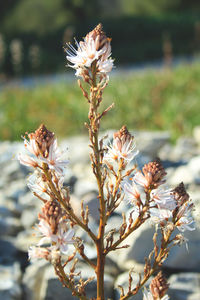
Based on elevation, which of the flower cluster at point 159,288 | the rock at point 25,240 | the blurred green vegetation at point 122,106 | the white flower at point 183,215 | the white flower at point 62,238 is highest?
the blurred green vegetation at point 122,106

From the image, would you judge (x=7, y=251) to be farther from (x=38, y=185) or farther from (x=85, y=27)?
(x=85, y=27)

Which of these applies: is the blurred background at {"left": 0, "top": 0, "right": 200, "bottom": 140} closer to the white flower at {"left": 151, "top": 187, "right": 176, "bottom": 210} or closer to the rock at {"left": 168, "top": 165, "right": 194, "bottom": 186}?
the rock at {"left": 168, "top": 165, "right": 194, "bottom": 186}

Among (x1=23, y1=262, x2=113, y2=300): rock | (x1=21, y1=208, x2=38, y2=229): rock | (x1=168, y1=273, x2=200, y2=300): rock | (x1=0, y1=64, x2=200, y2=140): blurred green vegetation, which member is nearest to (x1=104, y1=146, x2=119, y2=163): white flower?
(x1=23, y1=262, x2=113, y2=300): rock

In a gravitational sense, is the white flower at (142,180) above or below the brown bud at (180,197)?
above

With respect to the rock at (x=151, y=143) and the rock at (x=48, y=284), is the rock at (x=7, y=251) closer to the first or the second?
the rock at (x=48, y=284)

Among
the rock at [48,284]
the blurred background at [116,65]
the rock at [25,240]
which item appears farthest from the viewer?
the blurred background at [116,65]

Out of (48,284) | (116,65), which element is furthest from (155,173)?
(116,65)

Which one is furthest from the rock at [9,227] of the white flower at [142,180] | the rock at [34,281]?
the white flower at [142,180]

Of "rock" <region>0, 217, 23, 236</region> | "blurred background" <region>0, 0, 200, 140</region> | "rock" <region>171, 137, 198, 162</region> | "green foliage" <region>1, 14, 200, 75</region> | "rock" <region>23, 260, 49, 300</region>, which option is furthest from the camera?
"green foliage" <region>1, 14, 200, 75</region>
